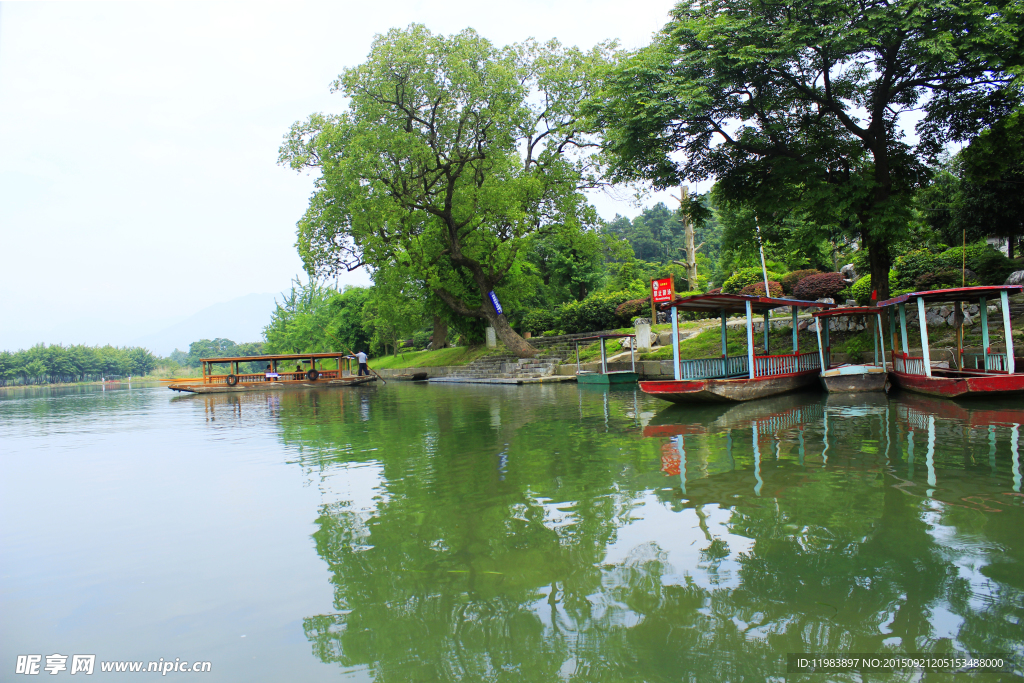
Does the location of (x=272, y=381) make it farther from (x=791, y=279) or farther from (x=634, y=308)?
(x=791, y=279)

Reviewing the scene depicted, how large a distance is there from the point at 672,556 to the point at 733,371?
473 inches

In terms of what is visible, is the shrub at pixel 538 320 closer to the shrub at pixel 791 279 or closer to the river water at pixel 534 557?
the shrub at pixel 791 279

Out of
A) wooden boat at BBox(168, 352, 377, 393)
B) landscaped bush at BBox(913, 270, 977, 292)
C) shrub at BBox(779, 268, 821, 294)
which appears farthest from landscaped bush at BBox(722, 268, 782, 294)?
wooden boat at BBox(168, 352, 377, 393)

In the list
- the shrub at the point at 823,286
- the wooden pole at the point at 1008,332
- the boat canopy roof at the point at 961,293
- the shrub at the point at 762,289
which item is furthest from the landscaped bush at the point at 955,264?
the wooden pole at the point at 1008,332

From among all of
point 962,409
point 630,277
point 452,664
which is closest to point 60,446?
point 452,664

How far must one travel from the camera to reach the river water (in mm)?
3227

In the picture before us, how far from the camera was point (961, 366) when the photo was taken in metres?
13.7

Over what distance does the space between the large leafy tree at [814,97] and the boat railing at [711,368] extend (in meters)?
4.97

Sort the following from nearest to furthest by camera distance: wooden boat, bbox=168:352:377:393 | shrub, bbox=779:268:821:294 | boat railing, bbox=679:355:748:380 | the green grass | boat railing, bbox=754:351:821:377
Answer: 1. boat railing, bbox=754:351:821:377
2. boat railing, bbox=679:355:748:380
3. shrub, bbox=779:268:821:294
4. wooden boat, bbox=168:352:377:393
5. the green grass

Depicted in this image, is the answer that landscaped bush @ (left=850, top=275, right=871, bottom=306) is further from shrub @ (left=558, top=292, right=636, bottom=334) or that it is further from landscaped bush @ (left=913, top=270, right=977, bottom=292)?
shrub @ (left=558, top=292, right=636, bottom=334)

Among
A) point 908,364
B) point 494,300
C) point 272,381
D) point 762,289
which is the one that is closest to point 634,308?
point 762,289

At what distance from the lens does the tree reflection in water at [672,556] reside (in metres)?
3.18

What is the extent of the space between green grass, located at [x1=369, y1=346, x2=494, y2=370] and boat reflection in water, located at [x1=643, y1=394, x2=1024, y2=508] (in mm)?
22224

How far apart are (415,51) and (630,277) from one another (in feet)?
57.5
